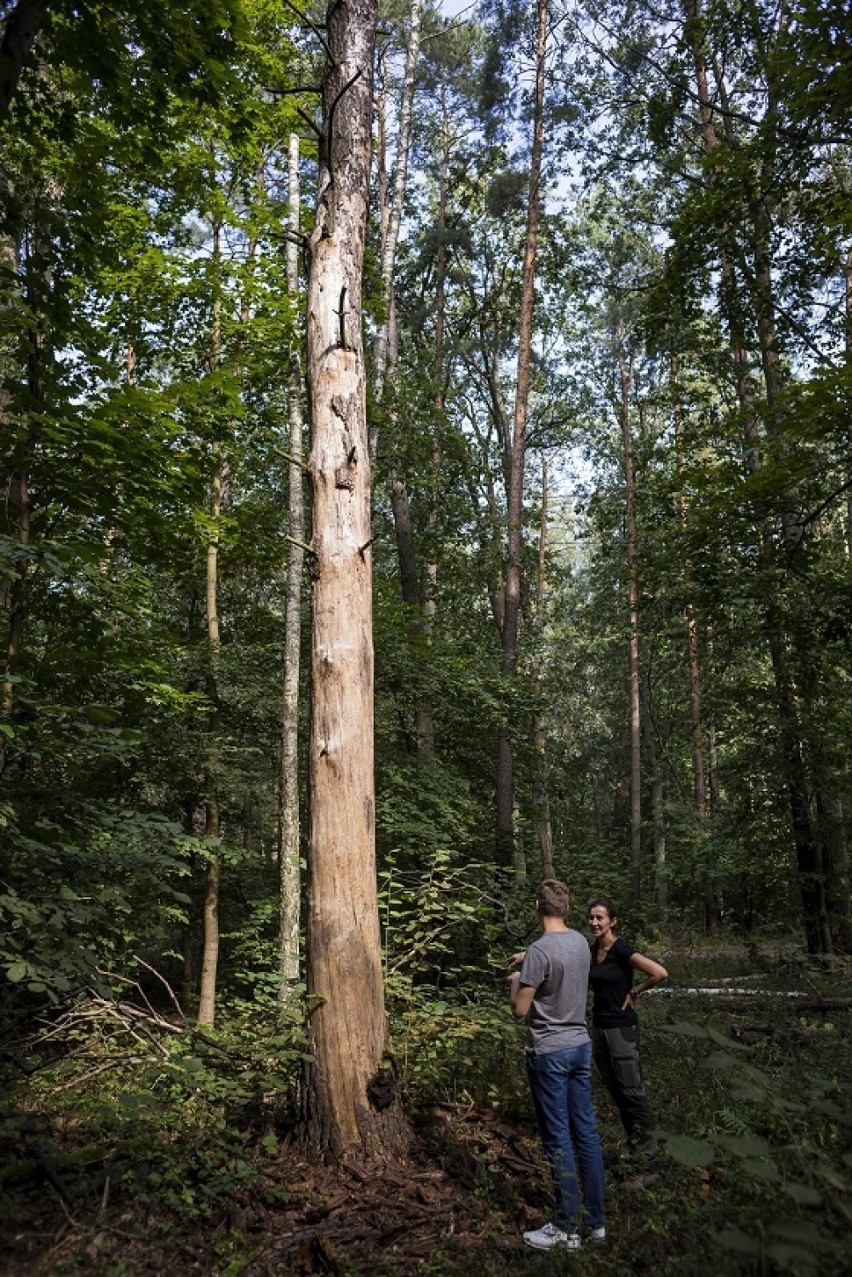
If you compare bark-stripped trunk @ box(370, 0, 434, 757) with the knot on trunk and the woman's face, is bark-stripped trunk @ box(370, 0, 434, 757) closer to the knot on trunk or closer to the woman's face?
the woman's face

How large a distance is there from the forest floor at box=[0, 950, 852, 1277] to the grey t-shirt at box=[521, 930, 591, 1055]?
753 millimetres

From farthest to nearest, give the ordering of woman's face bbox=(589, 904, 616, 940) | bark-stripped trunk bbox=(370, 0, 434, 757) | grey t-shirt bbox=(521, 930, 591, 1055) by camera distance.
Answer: bark-stripped trunk bbox=(370, 0, 434, 757) → woman's face bbox=(589, 904, 616, 940) → grey t-shirt bbox=(521, 930, 591, 1055)

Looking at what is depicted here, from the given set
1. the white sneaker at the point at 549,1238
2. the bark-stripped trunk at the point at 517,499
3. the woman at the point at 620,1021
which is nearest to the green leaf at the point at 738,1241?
the white sneaker at the point at 549,1238

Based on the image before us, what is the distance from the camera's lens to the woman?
5.10 meters

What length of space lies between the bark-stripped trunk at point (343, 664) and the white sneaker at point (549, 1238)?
3.00ft

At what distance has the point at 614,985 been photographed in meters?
5.21

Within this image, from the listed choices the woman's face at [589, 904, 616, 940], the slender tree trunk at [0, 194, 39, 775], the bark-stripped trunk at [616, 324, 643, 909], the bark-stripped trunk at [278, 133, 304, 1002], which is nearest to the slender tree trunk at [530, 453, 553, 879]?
the bark-stripped trunk at [616, 324, 643, 909]

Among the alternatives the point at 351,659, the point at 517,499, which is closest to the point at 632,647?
the point at 517,499

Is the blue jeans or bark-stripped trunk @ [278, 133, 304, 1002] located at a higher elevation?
bark-stripped trunk @ [278, 133, 304, 1002]

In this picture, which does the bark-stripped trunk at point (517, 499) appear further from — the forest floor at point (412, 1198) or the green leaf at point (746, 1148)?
the green leaf at point (746, 1148)

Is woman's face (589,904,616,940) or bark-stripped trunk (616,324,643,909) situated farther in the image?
bark-stripped trunk (616,324,643,909)

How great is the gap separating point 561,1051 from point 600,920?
1241mm

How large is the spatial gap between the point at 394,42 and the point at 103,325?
13.2m

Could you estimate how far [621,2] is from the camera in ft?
51.8
